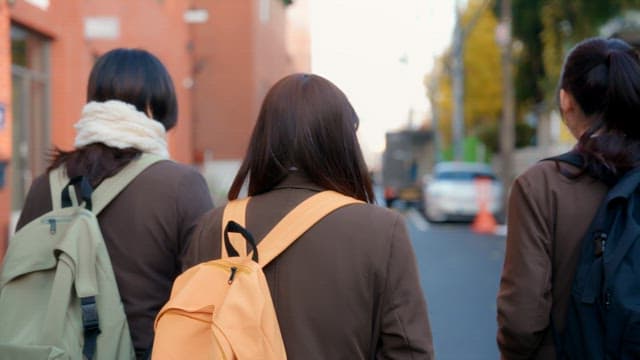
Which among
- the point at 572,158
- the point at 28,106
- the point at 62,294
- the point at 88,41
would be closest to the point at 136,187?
the point at 62,294

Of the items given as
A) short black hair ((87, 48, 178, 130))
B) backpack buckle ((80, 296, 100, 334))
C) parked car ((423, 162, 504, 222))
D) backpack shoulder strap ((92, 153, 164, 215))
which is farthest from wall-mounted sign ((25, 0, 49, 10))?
parked car ((423, 162, 504, 222))

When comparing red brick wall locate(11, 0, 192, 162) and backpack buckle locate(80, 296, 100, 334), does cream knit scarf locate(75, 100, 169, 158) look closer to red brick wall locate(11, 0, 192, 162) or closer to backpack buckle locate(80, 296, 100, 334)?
backpack buckle locate(80, 296, 100, 334)

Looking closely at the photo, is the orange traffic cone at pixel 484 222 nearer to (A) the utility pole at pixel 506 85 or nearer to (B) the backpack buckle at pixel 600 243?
(A) the utility pole at pixel 506 85

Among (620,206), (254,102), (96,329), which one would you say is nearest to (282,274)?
(96,329)

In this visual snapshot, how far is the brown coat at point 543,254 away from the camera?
92.4 inches

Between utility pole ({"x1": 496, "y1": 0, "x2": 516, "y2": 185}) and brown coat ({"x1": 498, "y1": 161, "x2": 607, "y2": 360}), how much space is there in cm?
1990

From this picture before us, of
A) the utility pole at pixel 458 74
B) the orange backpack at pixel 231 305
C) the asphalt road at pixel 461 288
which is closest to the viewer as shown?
the orange backpack at pixel 231 305

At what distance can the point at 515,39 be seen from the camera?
22516mm

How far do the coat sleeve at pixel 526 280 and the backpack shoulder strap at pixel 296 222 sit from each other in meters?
0.73

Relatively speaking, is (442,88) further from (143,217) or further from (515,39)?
(143,217)

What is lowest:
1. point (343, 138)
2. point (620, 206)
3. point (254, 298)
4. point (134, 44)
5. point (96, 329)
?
point (96, 329)

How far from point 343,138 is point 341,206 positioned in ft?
0.64

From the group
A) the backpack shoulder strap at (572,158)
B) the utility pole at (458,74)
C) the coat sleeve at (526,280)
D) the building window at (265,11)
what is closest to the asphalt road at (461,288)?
the coat sleeve at (526,280)

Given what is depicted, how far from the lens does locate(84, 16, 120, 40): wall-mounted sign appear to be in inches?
542
